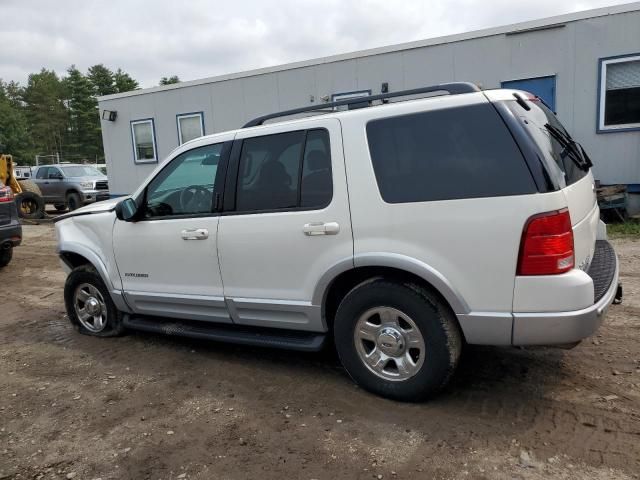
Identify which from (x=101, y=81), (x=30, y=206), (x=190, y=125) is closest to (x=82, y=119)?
(x=101, y=81)

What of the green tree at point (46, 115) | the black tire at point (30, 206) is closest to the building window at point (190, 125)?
the black tire at point (30, 206)

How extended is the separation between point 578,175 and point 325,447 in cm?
225

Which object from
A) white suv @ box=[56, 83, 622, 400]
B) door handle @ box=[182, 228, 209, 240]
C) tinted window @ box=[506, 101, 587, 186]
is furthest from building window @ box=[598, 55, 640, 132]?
door handle @ box=[182, 228, 209, 240]

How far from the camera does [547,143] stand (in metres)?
2.99

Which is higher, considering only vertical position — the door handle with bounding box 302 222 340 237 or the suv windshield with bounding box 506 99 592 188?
the suv windshield with bounding box 506 99 592 188

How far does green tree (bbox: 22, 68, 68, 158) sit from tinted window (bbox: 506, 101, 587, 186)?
77.2 meters

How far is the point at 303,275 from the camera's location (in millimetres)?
3473

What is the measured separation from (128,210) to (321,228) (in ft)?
6.08

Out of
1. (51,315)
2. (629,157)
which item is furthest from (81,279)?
(629,157)

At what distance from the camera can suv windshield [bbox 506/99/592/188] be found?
2.88m

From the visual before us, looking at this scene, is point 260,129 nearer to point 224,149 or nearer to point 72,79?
point 224,149

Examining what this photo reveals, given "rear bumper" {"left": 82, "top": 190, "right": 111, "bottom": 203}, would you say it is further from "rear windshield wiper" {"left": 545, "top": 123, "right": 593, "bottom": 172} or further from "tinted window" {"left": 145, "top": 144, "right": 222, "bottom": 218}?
"rear windshield wiper" {"left": 545, "top": 123, "right": 593, "bottom": 172}

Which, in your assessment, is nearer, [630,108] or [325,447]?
[325,447]

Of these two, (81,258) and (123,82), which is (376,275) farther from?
(123,82)
